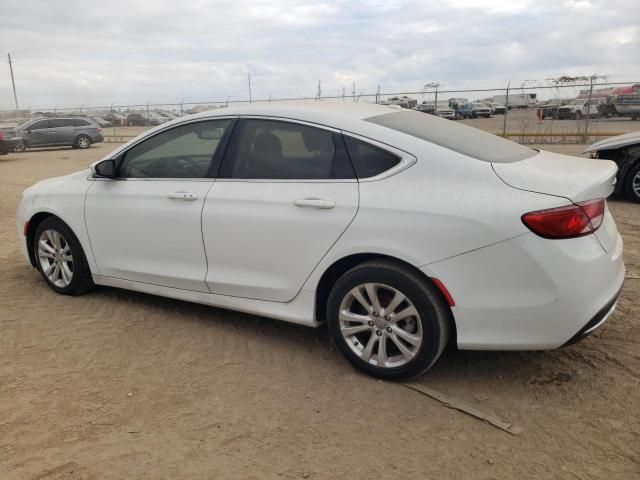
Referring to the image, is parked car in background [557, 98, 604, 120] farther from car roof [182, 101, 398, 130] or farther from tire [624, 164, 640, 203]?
car roof [182, 101, 398, 130]

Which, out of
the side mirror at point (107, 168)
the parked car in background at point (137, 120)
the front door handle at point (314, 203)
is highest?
the side mirror at point (107, 168)

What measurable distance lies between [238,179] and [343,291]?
109 centimetres

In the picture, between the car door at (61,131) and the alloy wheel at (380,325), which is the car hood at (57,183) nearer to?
the alloy wheel at (380,325)

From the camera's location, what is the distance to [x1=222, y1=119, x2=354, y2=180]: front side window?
3424 mm

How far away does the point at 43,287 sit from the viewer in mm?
5129

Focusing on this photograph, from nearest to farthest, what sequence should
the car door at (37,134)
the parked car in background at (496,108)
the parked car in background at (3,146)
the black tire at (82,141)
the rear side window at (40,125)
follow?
the parked car in background at (3,146) → the car door at (37,134) → the rear side window at (40,125) → the black tire at (82,141) → the parked car in background at (496,108)

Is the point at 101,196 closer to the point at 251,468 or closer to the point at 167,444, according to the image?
the point at 167,444

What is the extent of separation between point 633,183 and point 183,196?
6.76 metres

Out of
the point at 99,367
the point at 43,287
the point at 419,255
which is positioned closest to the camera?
the point at 419,255

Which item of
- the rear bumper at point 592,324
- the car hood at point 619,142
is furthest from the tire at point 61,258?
the car hood at point 619,142

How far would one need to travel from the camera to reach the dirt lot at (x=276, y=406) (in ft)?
8.61

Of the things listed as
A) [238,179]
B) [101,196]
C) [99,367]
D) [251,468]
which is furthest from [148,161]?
[251,468]

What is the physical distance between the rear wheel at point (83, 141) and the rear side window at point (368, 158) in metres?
23.5

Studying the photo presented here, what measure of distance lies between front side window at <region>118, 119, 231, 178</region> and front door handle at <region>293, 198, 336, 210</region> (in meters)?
0.87
